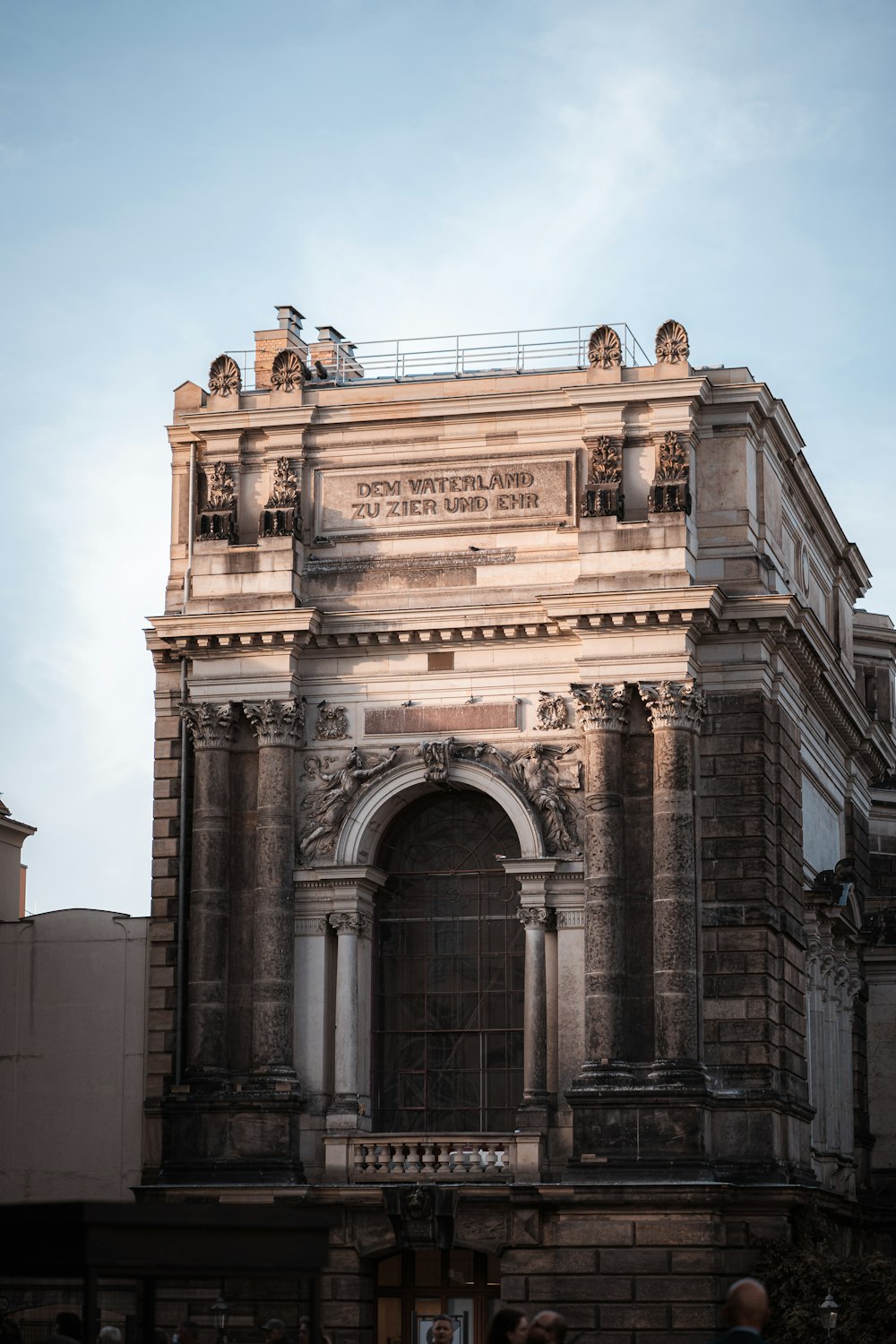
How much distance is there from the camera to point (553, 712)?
134ft

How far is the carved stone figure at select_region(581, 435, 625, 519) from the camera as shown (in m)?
41.0

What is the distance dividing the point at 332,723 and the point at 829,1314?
12984 mm

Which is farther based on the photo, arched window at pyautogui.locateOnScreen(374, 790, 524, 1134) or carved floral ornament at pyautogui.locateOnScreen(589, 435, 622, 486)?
arched window at pyautogui.locateOnScreen(374, 790, 524, 1134)

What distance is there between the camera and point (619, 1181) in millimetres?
37875

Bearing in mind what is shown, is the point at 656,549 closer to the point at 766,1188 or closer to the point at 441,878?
the point at 441,878

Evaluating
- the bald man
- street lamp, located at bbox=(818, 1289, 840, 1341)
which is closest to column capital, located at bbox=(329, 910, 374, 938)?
street lamp, located at bbox=(818, 1289, 840, 1341)

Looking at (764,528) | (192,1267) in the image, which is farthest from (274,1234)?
(764,528)

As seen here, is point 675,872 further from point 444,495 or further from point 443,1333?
point 443,1333

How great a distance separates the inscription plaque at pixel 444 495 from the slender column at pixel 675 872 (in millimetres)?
4235

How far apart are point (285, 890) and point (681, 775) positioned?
7060 millimetres

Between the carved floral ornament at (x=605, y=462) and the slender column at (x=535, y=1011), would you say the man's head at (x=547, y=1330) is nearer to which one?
the slender column at (x=535, y=1011)

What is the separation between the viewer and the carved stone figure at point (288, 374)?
142ft

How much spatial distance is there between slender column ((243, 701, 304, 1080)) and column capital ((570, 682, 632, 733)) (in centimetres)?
509

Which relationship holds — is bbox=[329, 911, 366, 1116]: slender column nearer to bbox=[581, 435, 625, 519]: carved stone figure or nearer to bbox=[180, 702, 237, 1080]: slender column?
bbox=[180, 702, 237, 1080]: slender column
